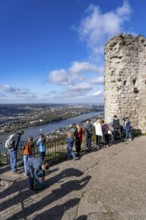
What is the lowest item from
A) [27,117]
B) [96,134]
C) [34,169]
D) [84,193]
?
[84,193]

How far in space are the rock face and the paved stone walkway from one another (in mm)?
5843

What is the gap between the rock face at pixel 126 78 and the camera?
15391mm

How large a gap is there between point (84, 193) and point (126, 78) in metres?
10.4

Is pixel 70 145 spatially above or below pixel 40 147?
below

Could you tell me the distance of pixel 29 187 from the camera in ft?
24.4

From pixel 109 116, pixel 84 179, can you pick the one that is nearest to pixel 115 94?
pixel 109 116

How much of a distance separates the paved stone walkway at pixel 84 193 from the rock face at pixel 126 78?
5.84 meters

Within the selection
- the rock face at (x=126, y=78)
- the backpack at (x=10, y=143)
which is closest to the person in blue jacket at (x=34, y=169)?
the backpack at (x=10, y=143)

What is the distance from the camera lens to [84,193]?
6922 mm

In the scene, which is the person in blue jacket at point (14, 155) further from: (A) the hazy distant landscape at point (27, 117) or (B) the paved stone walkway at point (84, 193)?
(A) the hazy distant landscape at point (27, 117)

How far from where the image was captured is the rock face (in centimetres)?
1539

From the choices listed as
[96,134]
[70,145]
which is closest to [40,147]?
[70,145]

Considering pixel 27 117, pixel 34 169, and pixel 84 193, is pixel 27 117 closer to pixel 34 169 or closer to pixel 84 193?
pixel 34 169

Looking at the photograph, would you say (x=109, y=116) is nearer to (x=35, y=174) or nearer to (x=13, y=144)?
(x=13, y=144)
